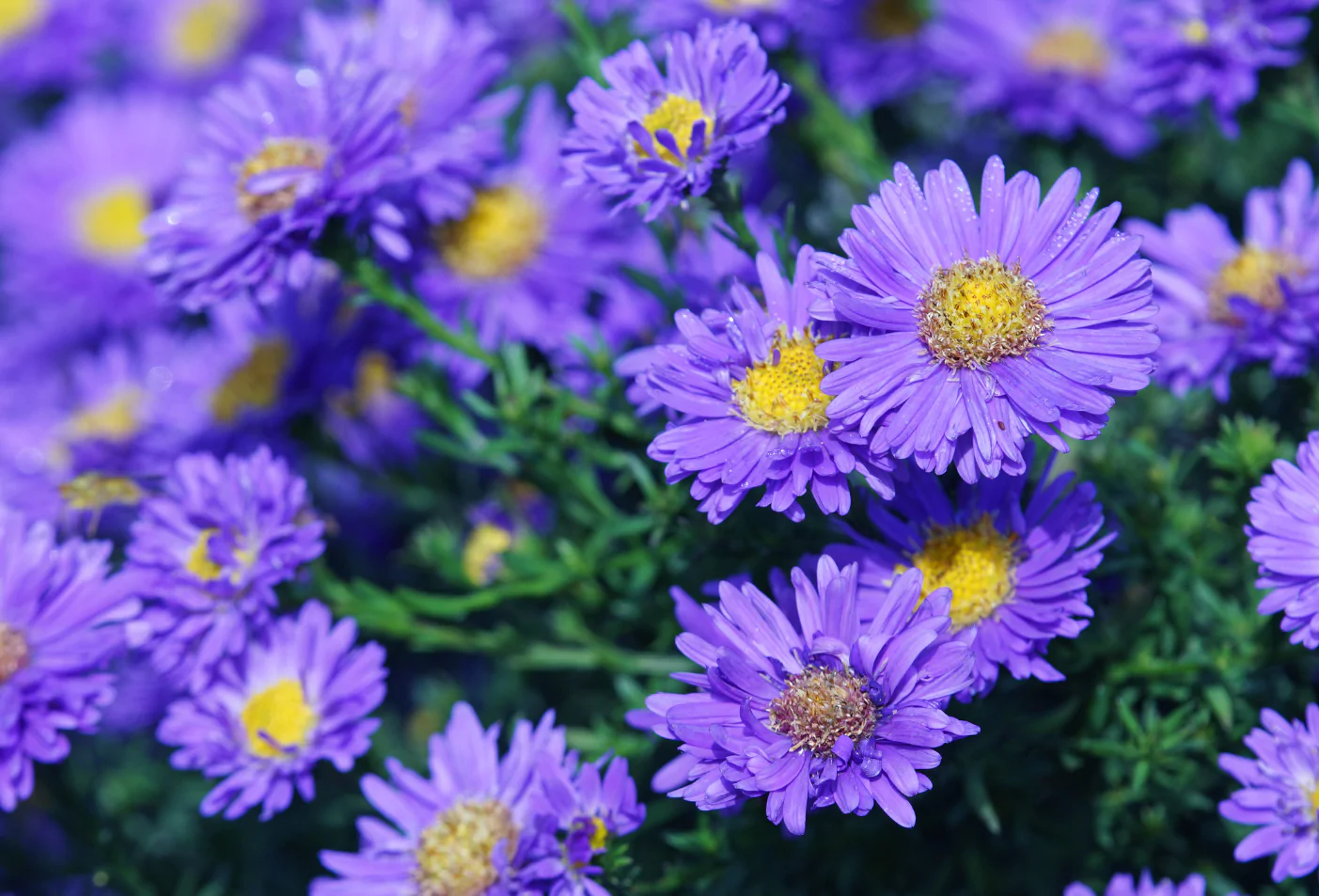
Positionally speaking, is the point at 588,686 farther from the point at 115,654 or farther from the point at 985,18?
the point at 985,18

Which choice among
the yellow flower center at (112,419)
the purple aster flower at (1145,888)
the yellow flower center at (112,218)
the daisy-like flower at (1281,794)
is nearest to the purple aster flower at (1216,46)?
the daisy-like flower at (1281,794)

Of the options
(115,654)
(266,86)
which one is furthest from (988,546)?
(266,86)

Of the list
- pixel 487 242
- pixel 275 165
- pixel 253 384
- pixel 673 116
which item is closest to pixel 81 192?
pixel 253 384

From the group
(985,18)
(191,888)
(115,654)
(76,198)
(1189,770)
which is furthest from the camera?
(76,198)

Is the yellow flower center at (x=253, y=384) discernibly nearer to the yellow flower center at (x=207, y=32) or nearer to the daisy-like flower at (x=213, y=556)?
the daisy-like flower at (x=213, y=556)

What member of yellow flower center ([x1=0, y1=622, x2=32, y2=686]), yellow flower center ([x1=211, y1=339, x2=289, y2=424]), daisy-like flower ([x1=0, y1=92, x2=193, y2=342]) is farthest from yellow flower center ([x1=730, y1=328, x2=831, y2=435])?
daisy-like flower ([x1=0, y1=92, x2=193, y2=342])

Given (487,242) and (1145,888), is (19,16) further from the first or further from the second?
(1145,888)
